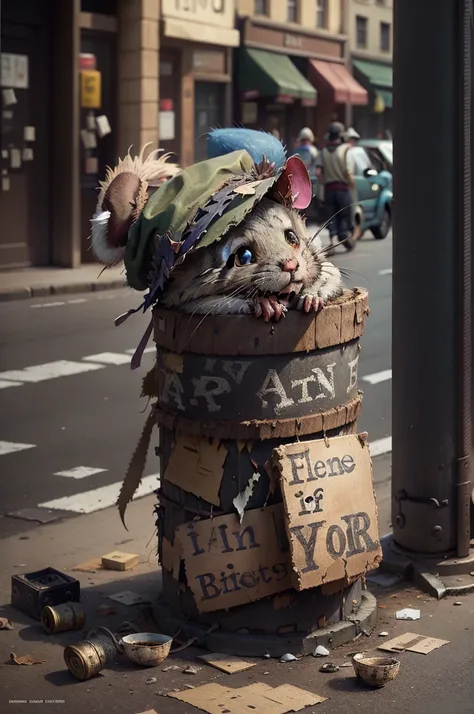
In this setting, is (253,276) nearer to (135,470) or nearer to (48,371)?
(135,470)

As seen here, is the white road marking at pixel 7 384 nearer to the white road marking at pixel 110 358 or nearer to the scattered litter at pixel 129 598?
the white road marking at pixel 110 358

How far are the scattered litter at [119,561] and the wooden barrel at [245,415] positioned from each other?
0.93 meters

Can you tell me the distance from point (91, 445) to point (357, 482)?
3907 millimetres

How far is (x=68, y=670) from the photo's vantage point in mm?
4977

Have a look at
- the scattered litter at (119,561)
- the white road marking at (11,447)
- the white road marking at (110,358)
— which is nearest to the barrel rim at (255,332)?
the scattered litter at (119,561)

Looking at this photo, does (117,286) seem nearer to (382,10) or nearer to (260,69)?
(260,69)

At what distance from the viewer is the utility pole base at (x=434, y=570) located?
5.82 metres

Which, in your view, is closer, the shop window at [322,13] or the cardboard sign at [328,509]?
the cardboard sign at [328,509]

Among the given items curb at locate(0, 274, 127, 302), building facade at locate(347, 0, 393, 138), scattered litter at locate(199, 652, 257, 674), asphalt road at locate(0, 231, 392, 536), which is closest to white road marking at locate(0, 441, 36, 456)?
asphalt road at locate(0, 231, 392, 536)

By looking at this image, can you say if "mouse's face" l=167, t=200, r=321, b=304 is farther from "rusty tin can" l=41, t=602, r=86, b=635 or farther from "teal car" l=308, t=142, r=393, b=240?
"teal car" l=308, t=142, r=393, b=240

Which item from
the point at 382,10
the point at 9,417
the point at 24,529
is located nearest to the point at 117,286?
the point at 9,417

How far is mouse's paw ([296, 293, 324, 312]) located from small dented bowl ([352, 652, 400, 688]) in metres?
1.28

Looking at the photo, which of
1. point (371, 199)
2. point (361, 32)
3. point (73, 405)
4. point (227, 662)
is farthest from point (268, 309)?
point (361, 32)

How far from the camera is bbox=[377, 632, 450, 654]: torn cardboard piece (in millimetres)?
5176
